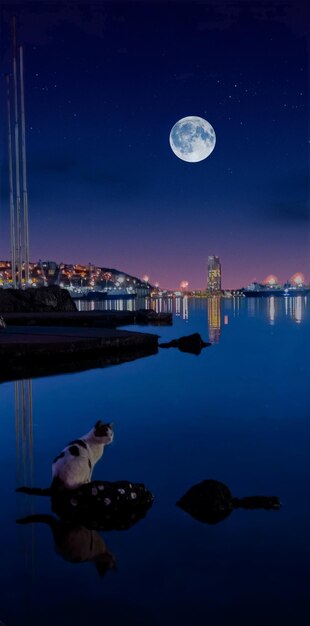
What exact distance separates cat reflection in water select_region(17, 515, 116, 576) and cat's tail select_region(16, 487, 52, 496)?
66 cm

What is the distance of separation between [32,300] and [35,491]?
3199 cm

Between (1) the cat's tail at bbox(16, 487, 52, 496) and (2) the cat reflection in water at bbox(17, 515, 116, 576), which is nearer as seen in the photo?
(2) the cat reflection in water at bbox(17, 515, 116, 576)

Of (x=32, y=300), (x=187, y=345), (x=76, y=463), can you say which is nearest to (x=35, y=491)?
(x=76, y=463)

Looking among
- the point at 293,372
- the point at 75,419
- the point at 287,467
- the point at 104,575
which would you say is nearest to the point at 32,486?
the point at 104,575

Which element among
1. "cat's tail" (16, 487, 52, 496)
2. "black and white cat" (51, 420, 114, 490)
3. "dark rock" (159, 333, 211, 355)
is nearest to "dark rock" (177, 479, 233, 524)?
"black and white cat" (51, 420, 114, 490)

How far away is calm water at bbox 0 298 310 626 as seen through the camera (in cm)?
392

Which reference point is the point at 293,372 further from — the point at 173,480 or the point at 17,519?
the point at 17,519

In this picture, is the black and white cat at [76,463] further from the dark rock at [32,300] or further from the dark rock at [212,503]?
the dark rock at [32,300]

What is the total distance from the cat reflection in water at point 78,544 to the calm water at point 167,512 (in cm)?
7

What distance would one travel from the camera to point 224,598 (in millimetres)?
4020

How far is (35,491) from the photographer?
601cm

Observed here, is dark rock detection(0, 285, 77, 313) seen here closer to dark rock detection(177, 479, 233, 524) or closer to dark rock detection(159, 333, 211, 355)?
dark rock detection(159, 333, 211, 355)

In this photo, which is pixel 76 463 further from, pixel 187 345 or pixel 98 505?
pixel 187 345

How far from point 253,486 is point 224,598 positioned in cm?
262
